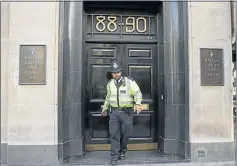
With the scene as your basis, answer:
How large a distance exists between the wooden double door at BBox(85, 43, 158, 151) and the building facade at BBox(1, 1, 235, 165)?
24mm

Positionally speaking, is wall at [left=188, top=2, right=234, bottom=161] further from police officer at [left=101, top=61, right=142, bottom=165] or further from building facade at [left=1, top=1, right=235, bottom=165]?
police officer at [left=101, top=61, right=142, bottom=165]

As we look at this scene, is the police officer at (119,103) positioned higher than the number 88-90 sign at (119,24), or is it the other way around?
the number 88-90 sign at (119,24)

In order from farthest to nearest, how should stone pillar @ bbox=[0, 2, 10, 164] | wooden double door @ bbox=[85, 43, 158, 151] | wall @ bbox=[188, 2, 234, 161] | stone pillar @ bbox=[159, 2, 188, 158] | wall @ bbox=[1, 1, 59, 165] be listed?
wooden double door @ bbox=[85, 43, 158, 151]
stone pillar @ bbox=[159, 2, 188, 158]
wall @ bbox=[188, 2, 234, 161]
stone pillar @ bbox=[0, 2, 10, 164]
wall @ bbox=[1, 1, 59, 165]

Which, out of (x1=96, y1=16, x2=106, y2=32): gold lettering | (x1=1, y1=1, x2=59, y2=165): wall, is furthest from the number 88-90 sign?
(x1=1, y1=1, x2=59, y2=165): wall

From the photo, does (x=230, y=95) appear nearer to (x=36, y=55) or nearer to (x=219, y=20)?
(x=219, y=20)

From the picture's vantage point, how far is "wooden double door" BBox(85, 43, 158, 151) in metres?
6.99

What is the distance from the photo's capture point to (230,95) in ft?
21.2

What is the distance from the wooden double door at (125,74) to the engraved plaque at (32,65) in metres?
1.27

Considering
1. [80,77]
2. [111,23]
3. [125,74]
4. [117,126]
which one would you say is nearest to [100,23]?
[111,23]

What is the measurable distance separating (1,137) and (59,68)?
1.93m

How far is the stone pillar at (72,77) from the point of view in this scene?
6293 mm

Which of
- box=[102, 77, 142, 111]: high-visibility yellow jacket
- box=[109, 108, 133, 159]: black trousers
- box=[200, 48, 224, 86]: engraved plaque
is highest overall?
box=[200, 48, 224, 86]: engraved plaque

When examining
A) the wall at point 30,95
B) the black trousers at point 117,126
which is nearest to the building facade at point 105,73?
the wall at point 30,95

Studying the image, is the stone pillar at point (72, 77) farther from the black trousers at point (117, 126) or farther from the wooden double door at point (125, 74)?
the black trousers at point (117, 126)
